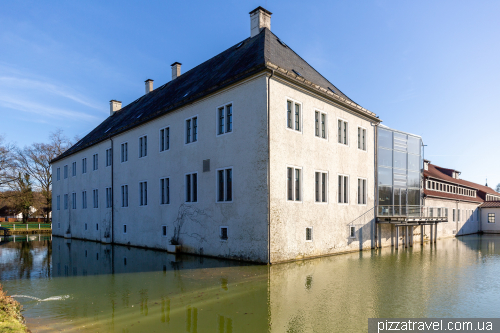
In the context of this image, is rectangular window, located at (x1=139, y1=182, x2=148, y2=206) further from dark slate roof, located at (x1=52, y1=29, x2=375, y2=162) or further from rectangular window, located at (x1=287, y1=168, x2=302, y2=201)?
rectangular window, located at (x1=287, y1=168, x2=302, y2=201)

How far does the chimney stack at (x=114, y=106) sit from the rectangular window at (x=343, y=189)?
93.4 ft

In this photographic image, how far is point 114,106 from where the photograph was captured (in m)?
40.2

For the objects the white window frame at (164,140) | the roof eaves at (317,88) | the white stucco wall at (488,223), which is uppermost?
the roof eaves at (317,88)

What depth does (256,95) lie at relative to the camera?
16.2 m

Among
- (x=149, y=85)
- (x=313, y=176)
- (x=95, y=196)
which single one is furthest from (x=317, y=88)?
(x=95, y=196)

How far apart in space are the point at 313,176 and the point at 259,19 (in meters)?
9.82

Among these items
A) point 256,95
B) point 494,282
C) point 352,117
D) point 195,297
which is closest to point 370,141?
point 352,117

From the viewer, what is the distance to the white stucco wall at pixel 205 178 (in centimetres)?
1595

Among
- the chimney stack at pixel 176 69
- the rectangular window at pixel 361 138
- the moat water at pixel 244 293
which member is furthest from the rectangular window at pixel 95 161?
the rectangular window at pixel 361 138

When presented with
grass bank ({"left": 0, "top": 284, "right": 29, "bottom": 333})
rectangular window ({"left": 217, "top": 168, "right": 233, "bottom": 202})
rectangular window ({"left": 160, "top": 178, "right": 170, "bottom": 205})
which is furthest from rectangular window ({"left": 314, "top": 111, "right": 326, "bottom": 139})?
grass bank ({"left": 0, "top": 284, "right": 29, "bottom": 333})

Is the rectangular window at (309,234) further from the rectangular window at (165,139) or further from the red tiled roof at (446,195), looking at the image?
the red tiled roof at (446,195)

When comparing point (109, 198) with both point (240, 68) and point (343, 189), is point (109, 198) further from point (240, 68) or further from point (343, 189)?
point (343, 189)

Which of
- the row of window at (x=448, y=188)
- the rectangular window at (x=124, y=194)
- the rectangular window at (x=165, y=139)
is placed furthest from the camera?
the row of window at (x=448, y=188)

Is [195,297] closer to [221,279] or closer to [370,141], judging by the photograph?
[221,279]
